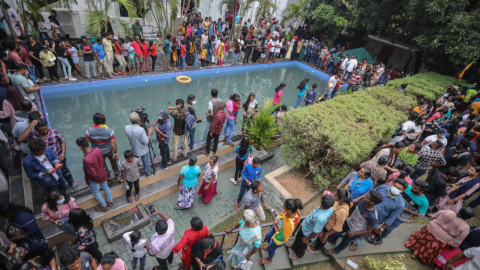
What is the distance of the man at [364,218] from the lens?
337 cm

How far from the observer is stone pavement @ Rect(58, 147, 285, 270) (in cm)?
407

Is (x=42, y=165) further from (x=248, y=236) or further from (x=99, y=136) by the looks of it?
(x=248, y=236)

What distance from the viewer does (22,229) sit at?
2977mm

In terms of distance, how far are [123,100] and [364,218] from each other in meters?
8.65

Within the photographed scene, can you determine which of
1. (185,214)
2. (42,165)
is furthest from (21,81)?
(185,214)

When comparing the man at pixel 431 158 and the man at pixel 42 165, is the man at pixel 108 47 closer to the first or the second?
the man at pixel 42 165

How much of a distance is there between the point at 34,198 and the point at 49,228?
80cm

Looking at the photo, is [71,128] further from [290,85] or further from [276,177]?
[290,85]

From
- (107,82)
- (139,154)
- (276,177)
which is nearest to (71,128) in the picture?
(107,82)

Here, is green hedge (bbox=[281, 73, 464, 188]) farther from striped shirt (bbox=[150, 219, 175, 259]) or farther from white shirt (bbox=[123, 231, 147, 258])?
white shirt (bbox=[123, 231, 147, 258])

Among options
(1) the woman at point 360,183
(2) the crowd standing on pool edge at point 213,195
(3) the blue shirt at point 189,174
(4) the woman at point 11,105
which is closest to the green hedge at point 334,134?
(2) the crowd standing on pool edge at point 213,195

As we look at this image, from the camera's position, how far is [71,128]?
6.94 meters

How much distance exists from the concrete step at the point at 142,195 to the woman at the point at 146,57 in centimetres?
668

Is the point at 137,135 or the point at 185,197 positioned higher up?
the point at 137,135
